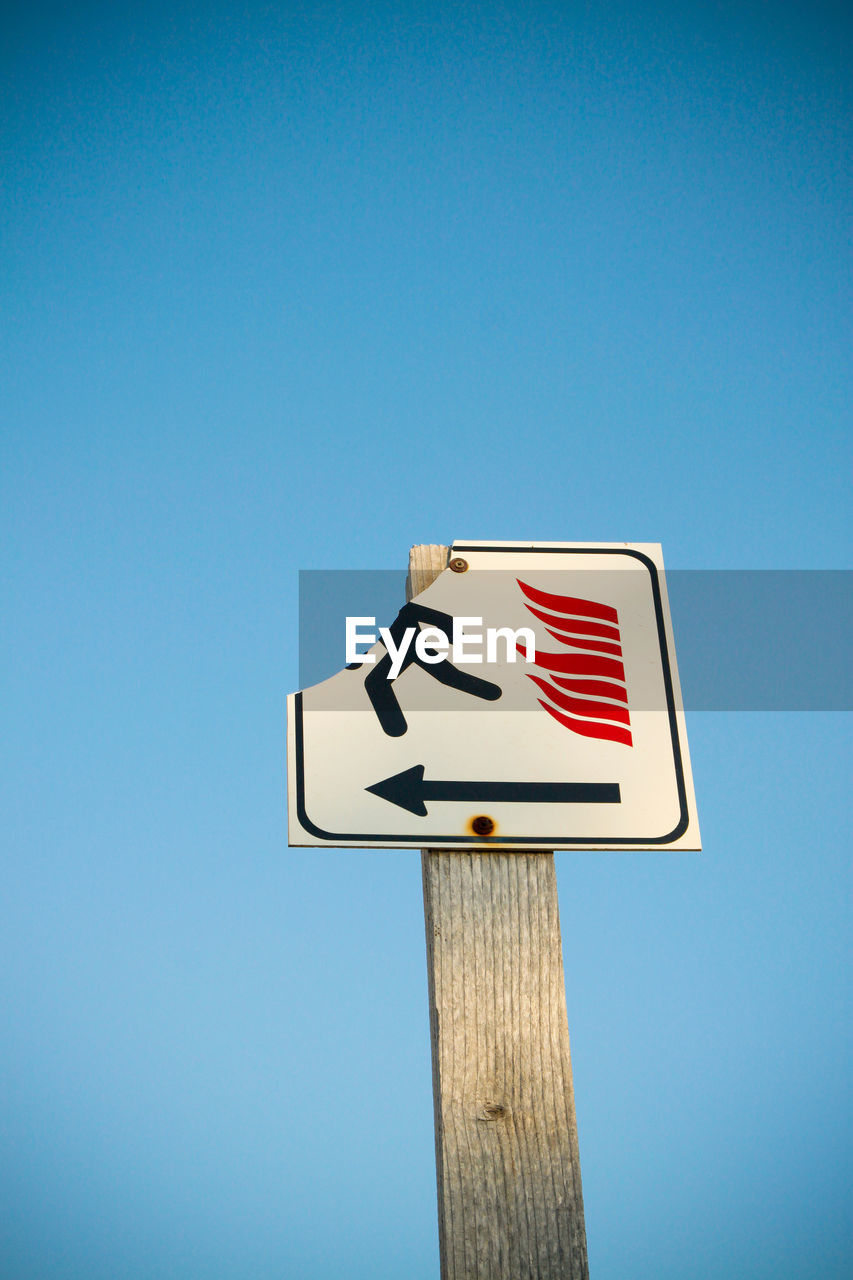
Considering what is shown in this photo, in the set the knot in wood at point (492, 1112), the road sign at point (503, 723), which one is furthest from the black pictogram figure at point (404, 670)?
the knot in wood at point (492, 1112)

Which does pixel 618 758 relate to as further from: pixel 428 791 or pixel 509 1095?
pixel 509 1095

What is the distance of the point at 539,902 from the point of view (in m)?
1.36

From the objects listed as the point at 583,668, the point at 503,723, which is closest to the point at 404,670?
the point at 503,723

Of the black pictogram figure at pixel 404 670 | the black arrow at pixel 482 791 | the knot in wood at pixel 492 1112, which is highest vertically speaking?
the black pictogram figure at pixel 404 670

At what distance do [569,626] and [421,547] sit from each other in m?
0.26

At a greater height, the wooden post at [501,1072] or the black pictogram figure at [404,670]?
the black pictogram figure at [404,670]

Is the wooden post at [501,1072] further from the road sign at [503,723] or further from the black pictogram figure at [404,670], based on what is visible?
the black pictogram figure at [404,670]

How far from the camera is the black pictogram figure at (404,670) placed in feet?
4.73

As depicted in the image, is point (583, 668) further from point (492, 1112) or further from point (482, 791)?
point (492, 1112)

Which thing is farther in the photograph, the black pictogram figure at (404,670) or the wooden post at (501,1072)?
the black pictogram figure at (404,670)

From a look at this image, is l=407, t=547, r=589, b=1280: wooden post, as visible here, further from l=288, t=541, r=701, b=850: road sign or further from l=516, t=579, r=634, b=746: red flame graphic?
l=516, t=579, r=634, b=746: red flame graphic

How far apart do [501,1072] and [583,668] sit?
567 millimetres

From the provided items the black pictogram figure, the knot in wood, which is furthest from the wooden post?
the black pictogram figure

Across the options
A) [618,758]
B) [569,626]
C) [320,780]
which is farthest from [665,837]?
[320,780]
